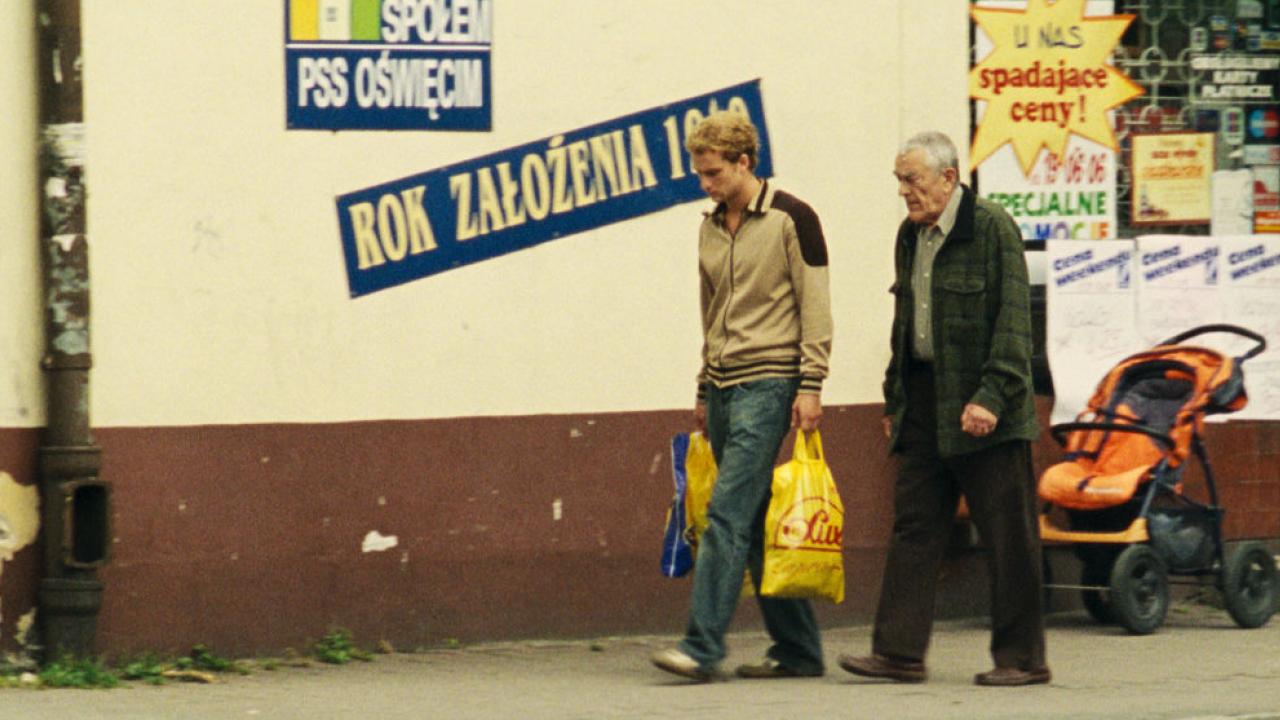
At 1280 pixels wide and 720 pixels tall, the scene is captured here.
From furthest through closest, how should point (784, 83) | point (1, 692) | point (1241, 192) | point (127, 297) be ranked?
point (1241, 192) < point (784, 83) < point (127, 297) < point (1, 692)

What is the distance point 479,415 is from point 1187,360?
3.15m

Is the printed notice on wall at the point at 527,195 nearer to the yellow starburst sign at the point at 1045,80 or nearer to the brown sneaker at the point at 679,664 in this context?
the yellow starburst sign at the point at 1045,80

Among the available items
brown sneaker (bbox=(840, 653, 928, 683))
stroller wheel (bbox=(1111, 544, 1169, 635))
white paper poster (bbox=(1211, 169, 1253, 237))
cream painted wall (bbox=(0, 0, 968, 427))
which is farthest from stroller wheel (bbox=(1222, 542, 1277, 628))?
brown sneaker (bbox=(840, 653, 928, 683))

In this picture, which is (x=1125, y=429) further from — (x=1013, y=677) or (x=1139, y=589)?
(x=1013, y=677)

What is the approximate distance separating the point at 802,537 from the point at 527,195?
2.01 metres

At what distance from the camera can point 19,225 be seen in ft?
25.8

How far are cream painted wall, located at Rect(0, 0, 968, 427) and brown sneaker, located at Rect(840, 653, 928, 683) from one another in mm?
1696

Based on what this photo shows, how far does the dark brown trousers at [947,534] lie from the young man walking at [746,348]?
44cm

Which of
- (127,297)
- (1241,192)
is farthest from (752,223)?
(1241,192)

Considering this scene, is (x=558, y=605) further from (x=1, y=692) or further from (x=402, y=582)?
(x=1, y=692)

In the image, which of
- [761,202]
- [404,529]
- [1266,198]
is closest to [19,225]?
[404,529]

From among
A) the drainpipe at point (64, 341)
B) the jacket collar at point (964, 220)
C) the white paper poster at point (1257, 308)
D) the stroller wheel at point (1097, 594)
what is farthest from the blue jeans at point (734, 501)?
the white paper poster at point (1257, 308)

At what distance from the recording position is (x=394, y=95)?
850cm

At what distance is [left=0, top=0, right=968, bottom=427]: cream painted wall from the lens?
8047 millimetres
